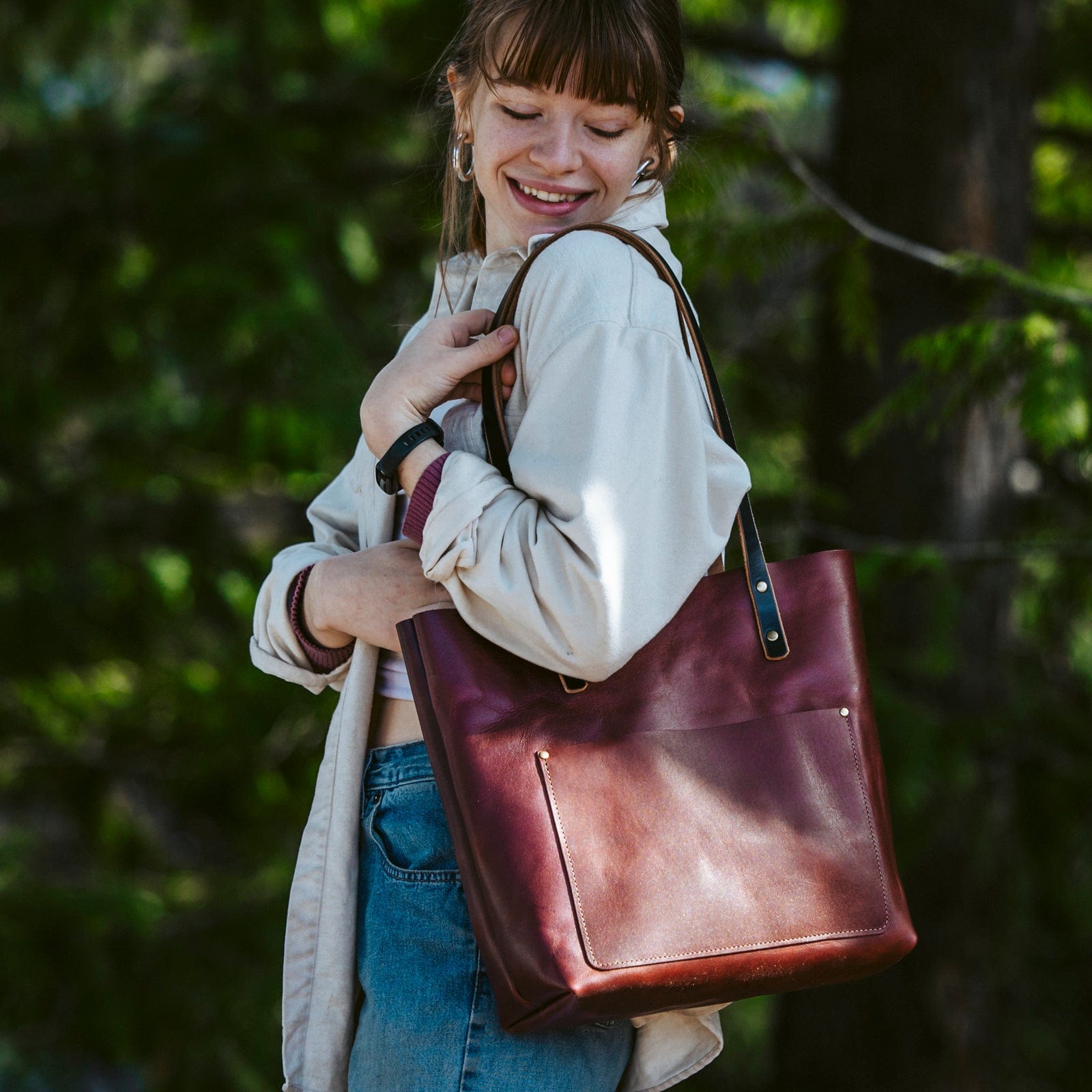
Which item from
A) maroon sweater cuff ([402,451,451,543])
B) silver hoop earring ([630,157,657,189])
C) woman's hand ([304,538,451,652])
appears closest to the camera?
maroon sweater cuff ([402,451,451,543])

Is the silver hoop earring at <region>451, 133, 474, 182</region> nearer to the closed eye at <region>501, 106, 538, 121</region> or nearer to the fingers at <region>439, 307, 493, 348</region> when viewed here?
the closed eye at <region>501, 106, 538, 121</region>

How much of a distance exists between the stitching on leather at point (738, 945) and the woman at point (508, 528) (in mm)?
142

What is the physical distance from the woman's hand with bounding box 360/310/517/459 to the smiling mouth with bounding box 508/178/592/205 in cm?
18

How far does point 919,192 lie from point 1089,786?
1.69 m

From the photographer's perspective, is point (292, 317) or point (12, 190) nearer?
point (292, 317)

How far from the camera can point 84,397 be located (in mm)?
4359

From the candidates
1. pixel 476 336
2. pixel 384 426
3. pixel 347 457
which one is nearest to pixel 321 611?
pixel 384 426

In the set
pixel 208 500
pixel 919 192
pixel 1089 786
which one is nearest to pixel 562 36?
pixel 919 192

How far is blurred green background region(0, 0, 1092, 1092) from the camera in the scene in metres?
3.20

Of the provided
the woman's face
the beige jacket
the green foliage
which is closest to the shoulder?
the beige jacket

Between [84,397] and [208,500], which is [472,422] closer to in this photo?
[208,500]

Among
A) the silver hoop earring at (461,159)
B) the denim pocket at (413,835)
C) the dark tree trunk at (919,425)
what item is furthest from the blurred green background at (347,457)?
the denim pocket at (413,835)

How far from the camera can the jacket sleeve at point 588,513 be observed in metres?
1.12

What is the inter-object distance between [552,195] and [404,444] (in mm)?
359
